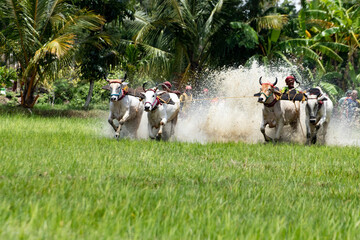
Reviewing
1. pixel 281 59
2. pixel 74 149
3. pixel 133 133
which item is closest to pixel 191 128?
pixel 133 133

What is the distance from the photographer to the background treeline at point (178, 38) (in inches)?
723

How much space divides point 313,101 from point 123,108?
12.7ft

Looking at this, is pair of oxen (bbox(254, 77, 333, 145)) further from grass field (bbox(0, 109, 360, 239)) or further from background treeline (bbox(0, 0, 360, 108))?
background treeline (bbox(0, 0, 360, 108))

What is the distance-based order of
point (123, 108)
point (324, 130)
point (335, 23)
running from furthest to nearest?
1. point (335, 23)
2. point (324, 130)
3. point (123, 108)

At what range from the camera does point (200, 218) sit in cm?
353

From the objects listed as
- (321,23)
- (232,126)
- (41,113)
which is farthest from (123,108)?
(321,23)

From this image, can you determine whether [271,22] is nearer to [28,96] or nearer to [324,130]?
[28,96]

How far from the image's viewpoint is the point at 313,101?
10828 mm

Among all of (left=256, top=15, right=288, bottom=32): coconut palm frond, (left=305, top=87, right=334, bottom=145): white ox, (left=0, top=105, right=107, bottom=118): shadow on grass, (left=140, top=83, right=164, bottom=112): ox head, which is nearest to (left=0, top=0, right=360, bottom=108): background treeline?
(left=256, top=15, right=288, bottom=32): coconut palm frond

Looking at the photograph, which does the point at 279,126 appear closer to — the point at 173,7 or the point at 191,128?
the point at 191,128

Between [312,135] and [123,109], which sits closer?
[123,109]

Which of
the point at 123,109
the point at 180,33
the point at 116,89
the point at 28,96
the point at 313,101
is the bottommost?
the point at 28,96

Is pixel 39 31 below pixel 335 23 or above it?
below

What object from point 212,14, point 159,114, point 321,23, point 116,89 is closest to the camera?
point 116,89
